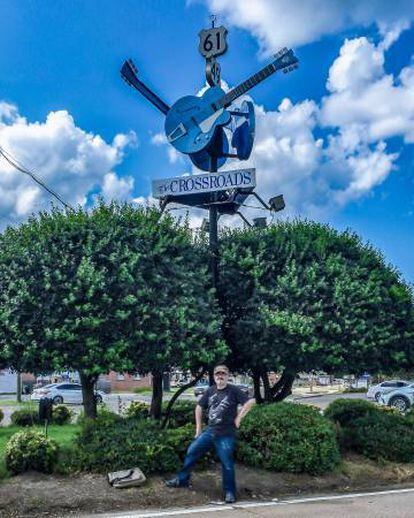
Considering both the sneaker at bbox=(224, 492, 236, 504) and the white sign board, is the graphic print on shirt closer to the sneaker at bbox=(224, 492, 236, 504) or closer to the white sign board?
the sneaker at bbox=(224, 492, 236, 504)

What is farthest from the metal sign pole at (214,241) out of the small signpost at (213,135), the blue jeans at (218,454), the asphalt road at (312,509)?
the asphalt road at (312,509)

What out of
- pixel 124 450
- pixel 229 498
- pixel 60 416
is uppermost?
pixel 60 416

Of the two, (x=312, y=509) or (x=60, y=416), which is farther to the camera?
(x=60, y=416)

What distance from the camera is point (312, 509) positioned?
815 centimetres

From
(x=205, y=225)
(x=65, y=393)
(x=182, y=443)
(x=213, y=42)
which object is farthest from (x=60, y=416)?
(x=65, y=393)

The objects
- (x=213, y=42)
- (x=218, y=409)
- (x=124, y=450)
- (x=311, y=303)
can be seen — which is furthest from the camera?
(x=213, y=42)

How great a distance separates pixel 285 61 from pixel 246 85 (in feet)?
2.97

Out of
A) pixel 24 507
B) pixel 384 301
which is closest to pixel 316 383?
pixel 384 301

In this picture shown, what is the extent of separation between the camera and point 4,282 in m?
10.6

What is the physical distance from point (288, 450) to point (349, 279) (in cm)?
369

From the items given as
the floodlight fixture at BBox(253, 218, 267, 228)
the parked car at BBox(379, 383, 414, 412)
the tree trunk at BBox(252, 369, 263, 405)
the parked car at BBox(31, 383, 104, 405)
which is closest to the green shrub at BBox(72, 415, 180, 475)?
the tree trunk at BBox(252, 369, 263, 405)

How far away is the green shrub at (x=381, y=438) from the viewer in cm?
1103

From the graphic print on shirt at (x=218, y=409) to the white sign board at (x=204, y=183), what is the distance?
515 cm

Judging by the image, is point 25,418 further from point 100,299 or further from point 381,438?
point 381,438
